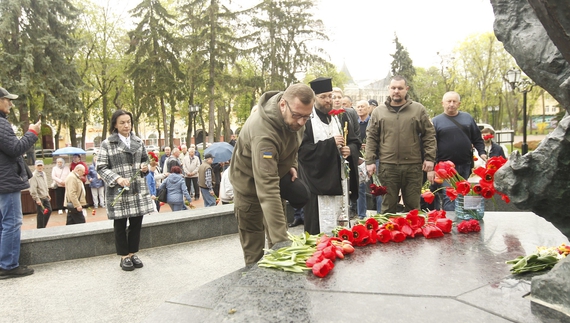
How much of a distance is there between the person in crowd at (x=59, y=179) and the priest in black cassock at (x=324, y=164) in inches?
341

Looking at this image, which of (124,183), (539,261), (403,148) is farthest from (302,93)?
(124,183)

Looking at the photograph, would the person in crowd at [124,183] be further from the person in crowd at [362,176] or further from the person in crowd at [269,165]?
the person in crowd at [362,176]

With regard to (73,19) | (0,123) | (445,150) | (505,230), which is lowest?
(505,230)

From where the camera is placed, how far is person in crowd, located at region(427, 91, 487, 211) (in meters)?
6.01

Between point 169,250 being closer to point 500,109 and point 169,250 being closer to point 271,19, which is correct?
point 271,19

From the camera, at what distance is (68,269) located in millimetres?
5355

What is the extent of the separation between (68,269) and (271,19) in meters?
25.8

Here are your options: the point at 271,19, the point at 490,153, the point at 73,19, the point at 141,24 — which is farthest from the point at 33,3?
the point at 490,153

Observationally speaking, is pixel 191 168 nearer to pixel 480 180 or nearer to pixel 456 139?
pixel 456 139

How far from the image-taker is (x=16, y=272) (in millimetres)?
5074

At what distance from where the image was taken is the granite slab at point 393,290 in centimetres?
196

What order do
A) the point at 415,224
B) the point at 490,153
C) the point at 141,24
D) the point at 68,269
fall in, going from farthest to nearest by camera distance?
the point at 141,24 < the point at 490,153 < the point at 68,269 < the point at 415,224

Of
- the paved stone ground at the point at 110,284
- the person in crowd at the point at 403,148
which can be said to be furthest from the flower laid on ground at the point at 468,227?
the paved stone ground at the point at 110,284

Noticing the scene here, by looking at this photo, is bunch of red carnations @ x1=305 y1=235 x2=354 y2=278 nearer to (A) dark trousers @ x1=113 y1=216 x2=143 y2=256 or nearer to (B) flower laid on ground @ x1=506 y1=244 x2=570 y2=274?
(B) flower laid on ground @ x1=506 y1=244 x2=570 y2=274
